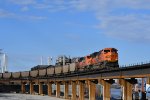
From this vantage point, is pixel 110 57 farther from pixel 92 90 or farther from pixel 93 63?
pixel 92 90

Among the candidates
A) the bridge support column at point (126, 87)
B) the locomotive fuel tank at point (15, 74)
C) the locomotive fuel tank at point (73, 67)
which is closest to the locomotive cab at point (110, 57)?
the bridge support column at point (126, 87)

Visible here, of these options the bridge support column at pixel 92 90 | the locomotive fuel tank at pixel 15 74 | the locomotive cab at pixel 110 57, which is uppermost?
the locomotive cab at pixel 110 57

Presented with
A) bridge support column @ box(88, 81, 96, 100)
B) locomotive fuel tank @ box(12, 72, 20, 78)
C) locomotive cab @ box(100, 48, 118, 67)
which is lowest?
bridge support column @ box(88, 81, 96, 100)

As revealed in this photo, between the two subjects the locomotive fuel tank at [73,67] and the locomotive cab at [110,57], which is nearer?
the locomotive cab at [110,57]

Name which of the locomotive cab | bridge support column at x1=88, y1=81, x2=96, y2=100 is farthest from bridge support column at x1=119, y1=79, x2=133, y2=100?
bridge support column at x1=88, y1=81, x2=96, y2=100

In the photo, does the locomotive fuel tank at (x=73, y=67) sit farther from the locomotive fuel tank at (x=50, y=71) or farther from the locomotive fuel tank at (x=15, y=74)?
the locomotive fuel tank at (x=15, y=74)

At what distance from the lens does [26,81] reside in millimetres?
153500

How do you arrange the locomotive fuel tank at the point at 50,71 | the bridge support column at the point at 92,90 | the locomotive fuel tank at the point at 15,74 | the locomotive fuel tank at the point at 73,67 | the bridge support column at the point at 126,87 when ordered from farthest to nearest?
the locomotive fuel tank at the point at 15,74 → the locomotive fuel tank at the point at 50,71 → the locomotive fuel tank at the point at 73,67 → the bridge support column at the point at 92,90 → the bridge support column at the point at 126,87

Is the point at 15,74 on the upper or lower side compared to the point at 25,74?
upper

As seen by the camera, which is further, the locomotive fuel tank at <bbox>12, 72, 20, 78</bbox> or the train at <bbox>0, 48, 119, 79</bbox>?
the locomotive fuel tank at <bbox>12, 72, 20, 78</bbox>

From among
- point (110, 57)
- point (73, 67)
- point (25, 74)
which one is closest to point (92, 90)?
point (73, 67)

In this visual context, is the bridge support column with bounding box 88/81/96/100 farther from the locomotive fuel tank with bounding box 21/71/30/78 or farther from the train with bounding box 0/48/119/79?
the locomotive fuel tank with bounding box 21/71/30/78

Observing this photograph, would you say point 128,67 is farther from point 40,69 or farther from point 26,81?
point 26,81

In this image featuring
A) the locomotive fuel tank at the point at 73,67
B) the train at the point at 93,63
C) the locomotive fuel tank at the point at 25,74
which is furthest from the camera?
the locomotive fuel tank at the point at 25,74
